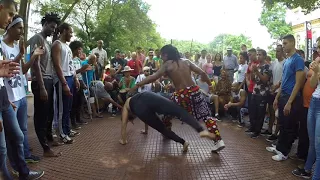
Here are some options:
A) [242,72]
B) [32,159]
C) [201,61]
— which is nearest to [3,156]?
[32,159]

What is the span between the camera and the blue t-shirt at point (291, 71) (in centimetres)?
410

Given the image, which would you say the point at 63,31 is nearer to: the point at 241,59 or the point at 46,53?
the point at 46,53

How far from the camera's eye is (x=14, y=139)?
3.14 m

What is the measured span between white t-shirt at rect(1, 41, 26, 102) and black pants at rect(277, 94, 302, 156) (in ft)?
12.5

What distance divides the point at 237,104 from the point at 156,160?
11.3 ft

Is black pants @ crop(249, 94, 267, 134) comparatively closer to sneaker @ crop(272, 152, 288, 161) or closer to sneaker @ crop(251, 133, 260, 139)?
sneaker @ crop(251, 133, 260, 139)

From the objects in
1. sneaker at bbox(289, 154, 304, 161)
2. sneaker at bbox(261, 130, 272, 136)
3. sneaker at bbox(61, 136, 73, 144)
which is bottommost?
sneaker at bbox(289, 154, 304, 161)

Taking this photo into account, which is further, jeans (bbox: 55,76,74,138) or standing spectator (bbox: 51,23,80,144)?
jeans (bbox: 55,76,74,138)

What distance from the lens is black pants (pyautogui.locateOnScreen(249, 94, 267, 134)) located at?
19.2ft

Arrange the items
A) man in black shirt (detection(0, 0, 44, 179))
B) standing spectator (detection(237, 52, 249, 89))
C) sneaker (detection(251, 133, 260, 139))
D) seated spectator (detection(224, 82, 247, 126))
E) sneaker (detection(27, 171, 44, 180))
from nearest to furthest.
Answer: man in black shirt (detection(0, 0, 44, 179)) → sneaker (detection(27, 171, 44, 180)) → sneaker (detection(251, 133, 260, 139)) → seated spectator (detection(224, 82, 247, 126)) → standing spectator (detection(237, 52, 249, 89))

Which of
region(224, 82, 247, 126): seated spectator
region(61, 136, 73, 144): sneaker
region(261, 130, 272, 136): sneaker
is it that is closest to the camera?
region(61, 136, 73, 144): sneaker

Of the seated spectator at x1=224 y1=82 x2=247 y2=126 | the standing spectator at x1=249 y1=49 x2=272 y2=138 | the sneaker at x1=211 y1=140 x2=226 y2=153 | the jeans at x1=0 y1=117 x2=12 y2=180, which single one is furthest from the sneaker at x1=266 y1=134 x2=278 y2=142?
the jeans at x1=0 y1=117 x2=12 y2=180

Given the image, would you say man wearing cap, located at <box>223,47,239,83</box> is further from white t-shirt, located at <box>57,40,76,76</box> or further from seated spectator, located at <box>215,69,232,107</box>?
white t-shirt, located at <box>57,40,76,76</box>

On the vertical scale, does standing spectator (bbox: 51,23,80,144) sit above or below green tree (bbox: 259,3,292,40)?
below
